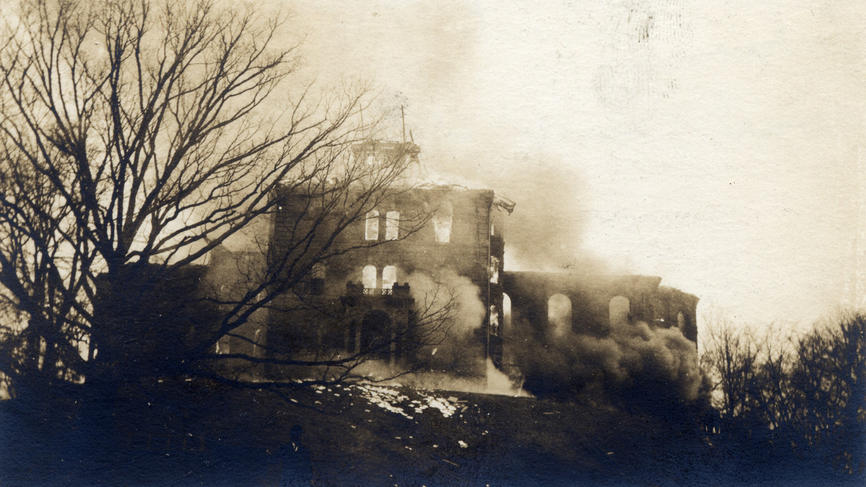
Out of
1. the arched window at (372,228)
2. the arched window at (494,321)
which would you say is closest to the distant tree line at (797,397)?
the arched window at (494,321)

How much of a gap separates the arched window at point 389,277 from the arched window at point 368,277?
124 millimetres

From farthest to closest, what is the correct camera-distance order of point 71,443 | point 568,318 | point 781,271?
point 568,318, point 781,271, point 71,443

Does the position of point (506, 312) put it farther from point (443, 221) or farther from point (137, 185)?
point (137, 185)

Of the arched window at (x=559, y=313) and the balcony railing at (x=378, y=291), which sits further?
the arched window at (x=559, y=313)

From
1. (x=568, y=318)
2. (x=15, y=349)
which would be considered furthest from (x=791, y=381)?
(x=15, y=349)

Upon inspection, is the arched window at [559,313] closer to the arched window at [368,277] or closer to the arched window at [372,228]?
the arched window at [368,277]

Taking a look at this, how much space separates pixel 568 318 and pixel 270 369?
3.59m

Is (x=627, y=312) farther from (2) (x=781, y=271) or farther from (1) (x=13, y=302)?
(1) (x=13, y=302)

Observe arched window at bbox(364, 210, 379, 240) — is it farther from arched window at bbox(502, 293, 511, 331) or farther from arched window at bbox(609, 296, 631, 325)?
arched window at bbox(609, 296, 631, 325)

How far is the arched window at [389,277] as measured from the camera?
206 inches

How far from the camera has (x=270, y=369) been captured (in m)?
5.31

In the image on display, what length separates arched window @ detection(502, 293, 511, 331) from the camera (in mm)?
5828

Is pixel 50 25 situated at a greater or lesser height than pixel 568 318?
greater

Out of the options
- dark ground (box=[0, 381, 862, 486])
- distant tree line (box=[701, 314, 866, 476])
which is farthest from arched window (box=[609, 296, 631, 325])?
dark ground (box=[0, 381, 862, 486])
